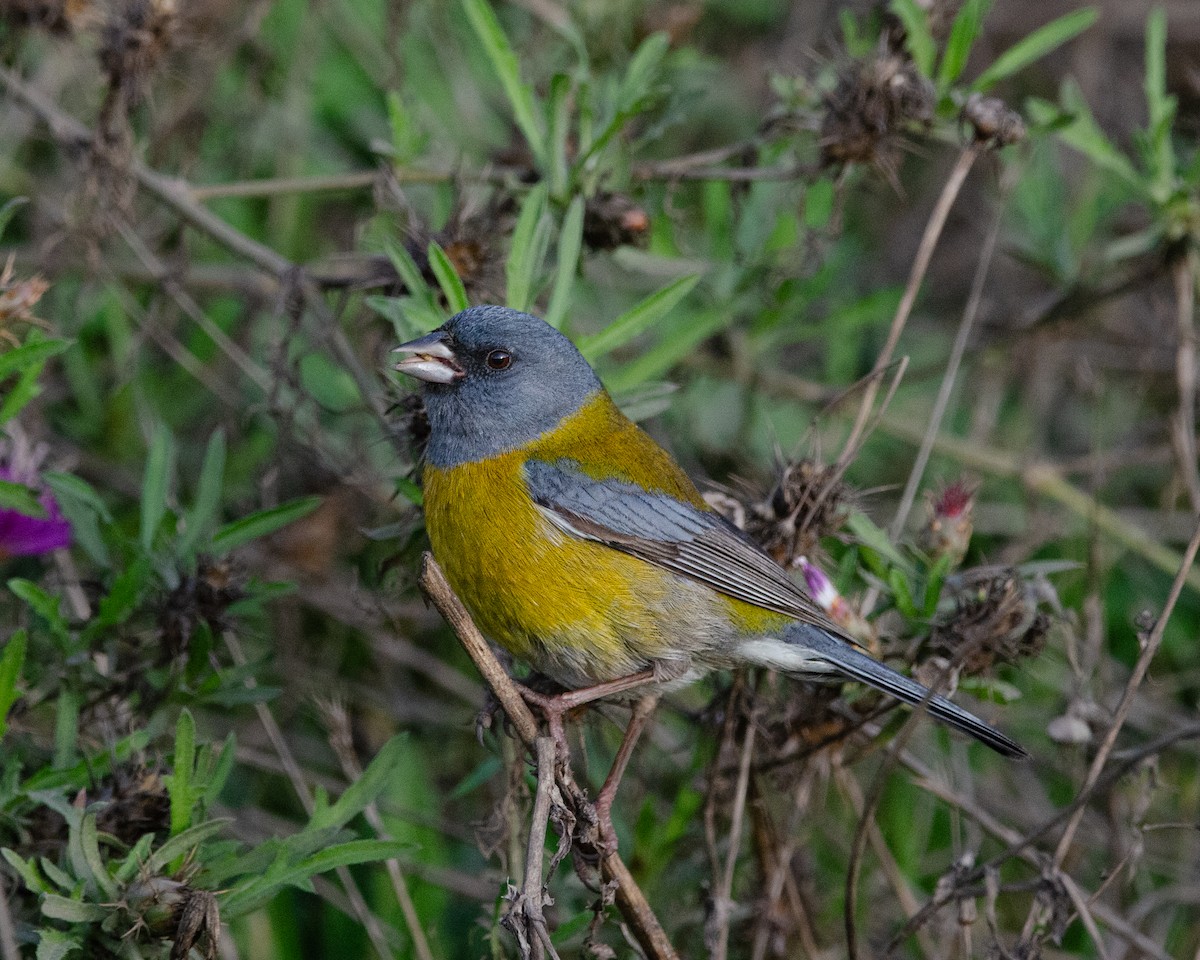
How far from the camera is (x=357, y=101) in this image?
7.22m

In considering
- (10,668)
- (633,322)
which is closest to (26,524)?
(10,668)

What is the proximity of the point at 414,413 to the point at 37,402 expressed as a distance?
219 cm

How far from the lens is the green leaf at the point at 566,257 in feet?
14.3

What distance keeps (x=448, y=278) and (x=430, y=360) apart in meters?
0.26

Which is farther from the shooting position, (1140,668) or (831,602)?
(831,602)

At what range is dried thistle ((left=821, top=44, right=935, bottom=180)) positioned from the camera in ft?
15.3

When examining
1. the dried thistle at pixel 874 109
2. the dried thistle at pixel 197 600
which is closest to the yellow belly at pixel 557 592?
the dried thistle at pixel 197 600

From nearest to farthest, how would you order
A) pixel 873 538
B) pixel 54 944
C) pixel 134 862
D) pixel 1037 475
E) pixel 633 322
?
pixel 54 944 < pixel 134 862 < pixel 873 538 < pixel 633 322 < pixel 1037 475

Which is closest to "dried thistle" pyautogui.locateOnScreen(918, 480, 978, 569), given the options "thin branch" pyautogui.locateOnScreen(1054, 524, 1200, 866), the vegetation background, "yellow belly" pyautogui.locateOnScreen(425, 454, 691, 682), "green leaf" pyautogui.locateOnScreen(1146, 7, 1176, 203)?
the vegetation background

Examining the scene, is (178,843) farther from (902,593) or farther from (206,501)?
(902,593)

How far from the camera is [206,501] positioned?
4.36m

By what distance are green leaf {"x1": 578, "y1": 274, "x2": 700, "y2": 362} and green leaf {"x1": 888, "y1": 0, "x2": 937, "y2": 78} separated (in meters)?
1.17

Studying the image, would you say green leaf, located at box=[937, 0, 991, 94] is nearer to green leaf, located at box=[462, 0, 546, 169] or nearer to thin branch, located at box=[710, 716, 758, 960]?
green leaf, located at box=[462, 0, 546, 169]

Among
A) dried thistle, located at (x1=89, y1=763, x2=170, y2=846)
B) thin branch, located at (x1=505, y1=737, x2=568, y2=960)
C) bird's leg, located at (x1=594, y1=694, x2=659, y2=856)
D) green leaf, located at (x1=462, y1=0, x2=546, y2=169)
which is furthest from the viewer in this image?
green leaf, located at (x1=462, y1=0, x2=546, y2=169)
